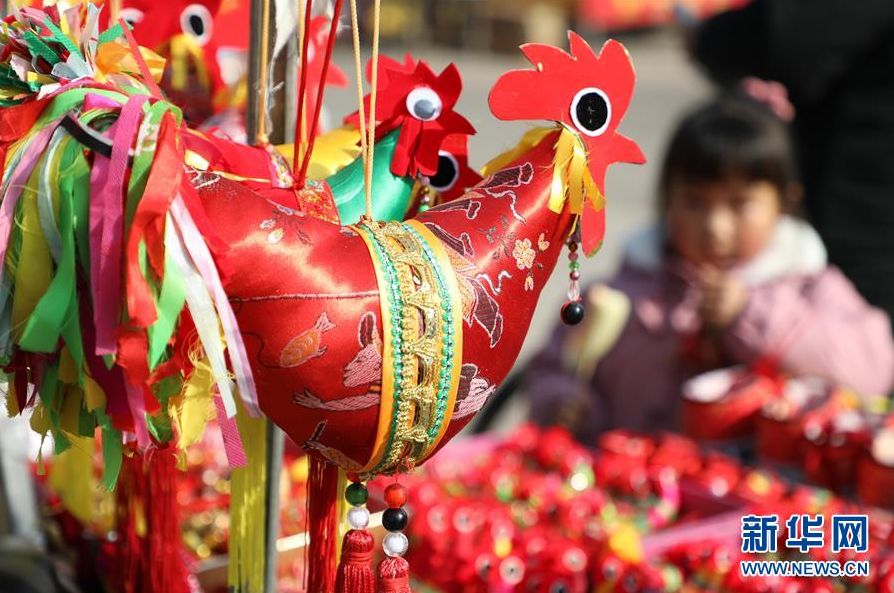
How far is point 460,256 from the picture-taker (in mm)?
753

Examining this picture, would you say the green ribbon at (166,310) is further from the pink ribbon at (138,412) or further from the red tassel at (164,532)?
the red tassel at (164,532)

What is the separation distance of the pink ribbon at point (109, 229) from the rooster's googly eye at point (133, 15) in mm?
425

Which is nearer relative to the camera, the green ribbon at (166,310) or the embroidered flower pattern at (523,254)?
the green ribbon at (166,310)

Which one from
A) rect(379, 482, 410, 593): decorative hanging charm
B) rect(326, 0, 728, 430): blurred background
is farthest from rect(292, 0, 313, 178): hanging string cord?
rect(326, 0, 728, 430): blurred background

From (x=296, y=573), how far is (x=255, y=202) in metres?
0.65

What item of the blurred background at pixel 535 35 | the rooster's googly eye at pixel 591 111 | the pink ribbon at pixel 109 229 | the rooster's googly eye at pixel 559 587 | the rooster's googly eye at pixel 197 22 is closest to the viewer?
the pink ribbon at pixel 109 229

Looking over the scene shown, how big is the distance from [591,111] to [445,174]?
0.15 meters

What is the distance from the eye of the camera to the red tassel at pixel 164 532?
0.97 meters

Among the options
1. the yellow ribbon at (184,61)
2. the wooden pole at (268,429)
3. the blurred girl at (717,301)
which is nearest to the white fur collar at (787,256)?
the blurred girl at (717,301)

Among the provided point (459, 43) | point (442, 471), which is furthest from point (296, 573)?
point (459, 43)

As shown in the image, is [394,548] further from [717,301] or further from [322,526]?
[717,301]

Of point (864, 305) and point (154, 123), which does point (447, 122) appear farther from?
point (864, 305)

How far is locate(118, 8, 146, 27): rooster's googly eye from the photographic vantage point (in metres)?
1.02

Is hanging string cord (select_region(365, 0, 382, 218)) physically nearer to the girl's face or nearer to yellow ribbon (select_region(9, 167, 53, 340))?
yellow ribbon (select_region(9, 167, 53, 340))
